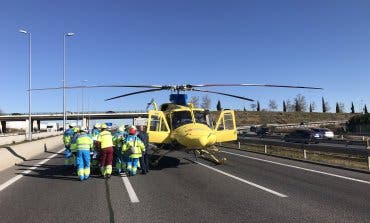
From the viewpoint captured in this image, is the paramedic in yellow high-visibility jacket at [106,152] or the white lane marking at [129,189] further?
the paramedic in yellow high-visibility jacket at [106,152]

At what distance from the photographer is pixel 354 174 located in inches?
619

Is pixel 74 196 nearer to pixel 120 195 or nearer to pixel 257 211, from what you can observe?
pixel 120 195

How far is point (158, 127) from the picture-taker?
18328 millimetres

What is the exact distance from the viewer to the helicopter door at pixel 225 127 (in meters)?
19.0

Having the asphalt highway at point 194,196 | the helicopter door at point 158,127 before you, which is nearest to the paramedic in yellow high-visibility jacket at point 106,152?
the asphalt highway at point 194,196

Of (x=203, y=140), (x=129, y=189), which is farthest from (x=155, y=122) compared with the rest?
(x=129, y=189)

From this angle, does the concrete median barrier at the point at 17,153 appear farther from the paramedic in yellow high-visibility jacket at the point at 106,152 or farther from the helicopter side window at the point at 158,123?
the helicopter side window at the point at 158,123

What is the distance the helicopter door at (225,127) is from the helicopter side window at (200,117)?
24.7 inches

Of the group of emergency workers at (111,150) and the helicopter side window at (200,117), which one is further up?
the helicopter side window at (200,117)

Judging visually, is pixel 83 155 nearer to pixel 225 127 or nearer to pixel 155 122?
pixel 155 122

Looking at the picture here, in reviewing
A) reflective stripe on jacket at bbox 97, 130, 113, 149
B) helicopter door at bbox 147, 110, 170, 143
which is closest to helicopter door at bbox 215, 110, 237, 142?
helicopter door at bbox 147, 110, 170, 143

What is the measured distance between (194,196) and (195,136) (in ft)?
17.9

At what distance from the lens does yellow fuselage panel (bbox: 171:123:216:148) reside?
1642 centimetres

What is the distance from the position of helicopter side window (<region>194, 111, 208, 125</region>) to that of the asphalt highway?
1.96 m
